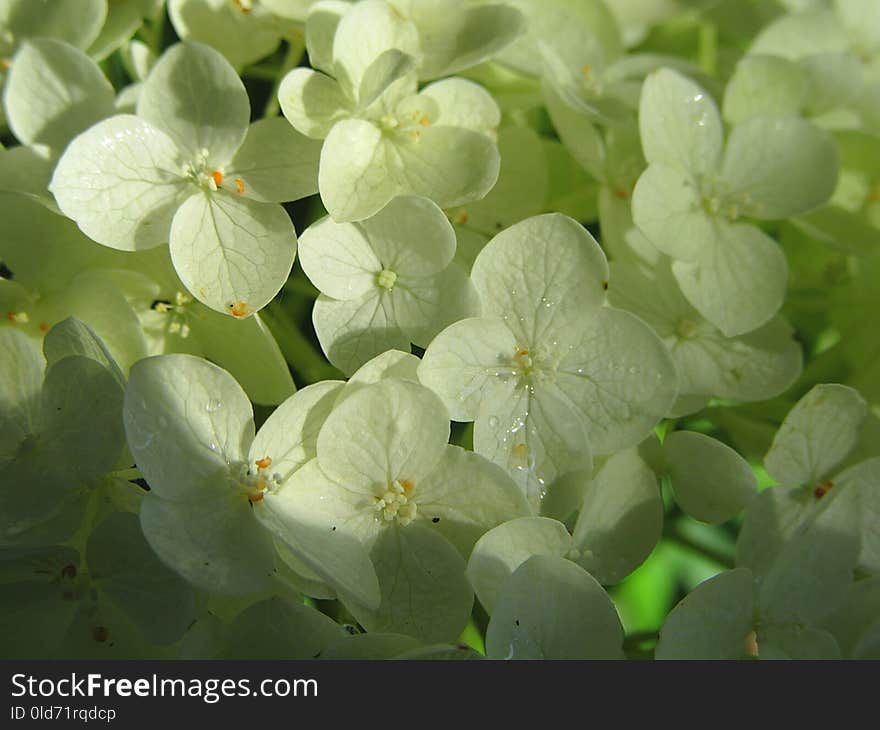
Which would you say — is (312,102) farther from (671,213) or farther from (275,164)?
(671,213)

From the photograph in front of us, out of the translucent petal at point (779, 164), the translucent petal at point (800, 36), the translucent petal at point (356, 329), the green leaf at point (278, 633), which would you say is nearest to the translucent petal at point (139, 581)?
the green leaf at point (278, 633)

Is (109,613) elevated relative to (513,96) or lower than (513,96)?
lower

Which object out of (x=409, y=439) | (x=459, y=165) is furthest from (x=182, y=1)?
(x=409, y=439)

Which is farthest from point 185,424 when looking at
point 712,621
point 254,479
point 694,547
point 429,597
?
point 694,547

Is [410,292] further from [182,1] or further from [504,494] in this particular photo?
[182,1]

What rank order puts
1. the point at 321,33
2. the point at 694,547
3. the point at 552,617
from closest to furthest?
the point at 552,617 < the point at 321,33 < the point at 694,547

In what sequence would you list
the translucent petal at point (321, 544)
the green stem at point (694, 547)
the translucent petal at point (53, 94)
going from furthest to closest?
the green stem at point (694, 547) → the translucent petal at point (53, 94) → the translucent petal at point (321, 544)

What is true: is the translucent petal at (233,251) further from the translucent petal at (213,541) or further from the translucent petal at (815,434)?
the translucent petal at (815,434)
